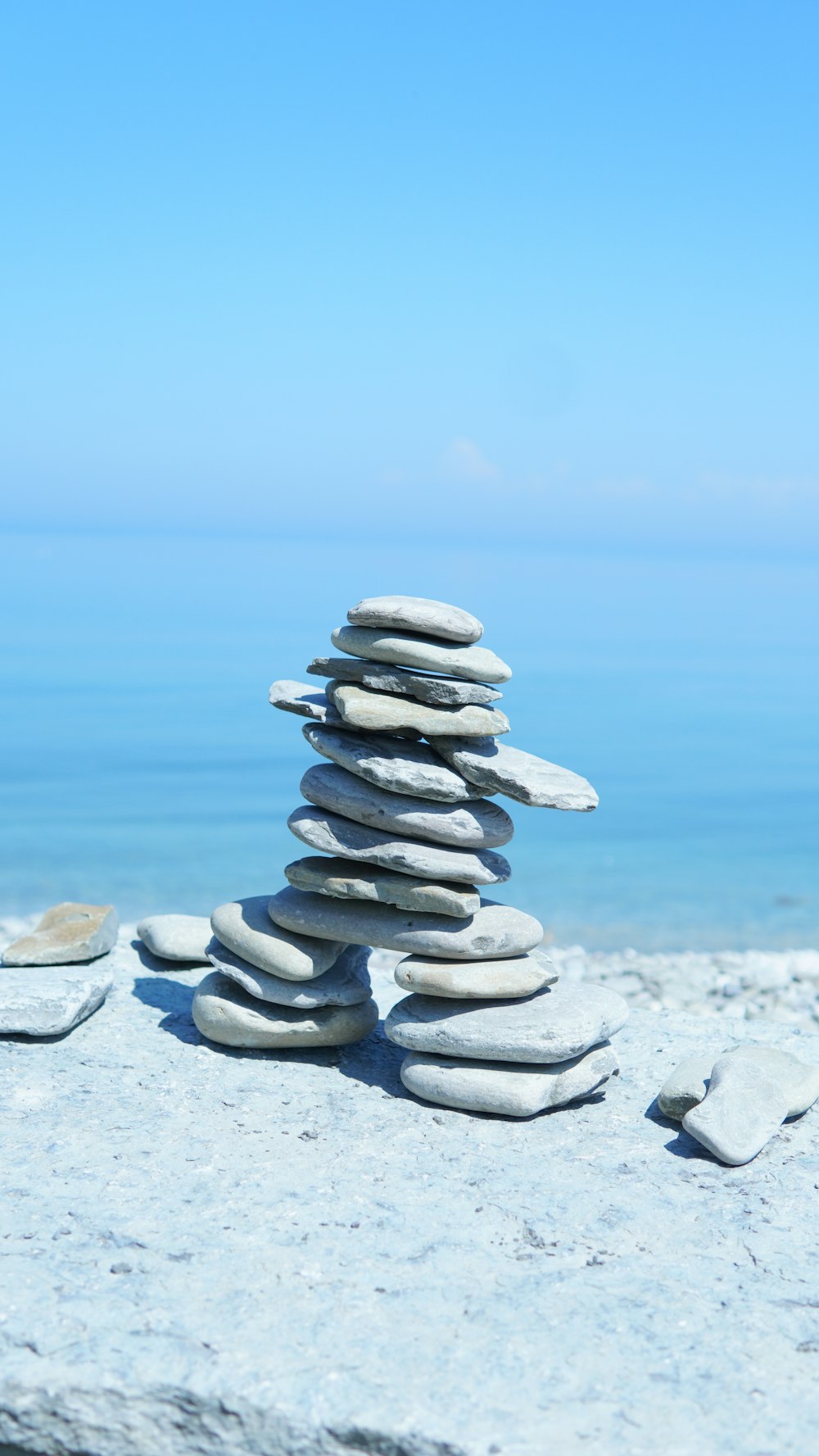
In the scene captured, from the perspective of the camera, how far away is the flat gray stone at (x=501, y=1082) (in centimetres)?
480

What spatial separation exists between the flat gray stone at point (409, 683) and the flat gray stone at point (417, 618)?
0.19m

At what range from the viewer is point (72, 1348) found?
10.4 ft

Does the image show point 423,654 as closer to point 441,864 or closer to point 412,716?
point 412,716

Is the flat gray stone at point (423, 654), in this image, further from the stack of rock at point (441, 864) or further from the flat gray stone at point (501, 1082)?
the flat gray stone at point (501, 1082)

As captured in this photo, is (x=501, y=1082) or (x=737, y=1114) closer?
(x=737, y=1114)

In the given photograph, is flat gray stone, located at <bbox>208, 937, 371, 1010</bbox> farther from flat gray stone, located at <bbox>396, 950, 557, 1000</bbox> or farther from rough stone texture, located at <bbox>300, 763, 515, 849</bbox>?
rough stone texture, located at <bbox>300, 763, 515, 849</bbox>

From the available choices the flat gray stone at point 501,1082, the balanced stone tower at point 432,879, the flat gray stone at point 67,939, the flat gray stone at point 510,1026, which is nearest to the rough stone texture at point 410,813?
the balanced stone tower at point 432,879

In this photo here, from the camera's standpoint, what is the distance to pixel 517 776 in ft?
16.3

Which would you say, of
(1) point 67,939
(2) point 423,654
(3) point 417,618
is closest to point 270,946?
(2) point 423,654

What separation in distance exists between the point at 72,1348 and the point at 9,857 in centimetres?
1045

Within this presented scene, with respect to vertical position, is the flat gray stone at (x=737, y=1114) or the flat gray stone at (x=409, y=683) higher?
the flat gray stone at (x=409, y=683)

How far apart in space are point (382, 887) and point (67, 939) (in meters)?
2.35

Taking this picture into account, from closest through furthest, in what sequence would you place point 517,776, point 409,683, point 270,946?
point 517,776
point 409,683
point 270,946

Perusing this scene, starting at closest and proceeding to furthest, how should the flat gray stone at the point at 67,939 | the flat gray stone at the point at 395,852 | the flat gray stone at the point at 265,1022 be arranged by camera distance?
the flat gray stone at the point at 395,852, the flat gray stone at the point at 265,1022, the flat gray stone at the point at 67,939
